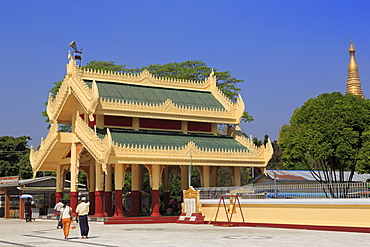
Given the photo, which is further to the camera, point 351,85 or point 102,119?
point 351,85

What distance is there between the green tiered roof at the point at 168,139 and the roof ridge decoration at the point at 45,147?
4.69 m

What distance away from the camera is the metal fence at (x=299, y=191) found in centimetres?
2683

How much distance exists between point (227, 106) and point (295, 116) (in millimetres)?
6297

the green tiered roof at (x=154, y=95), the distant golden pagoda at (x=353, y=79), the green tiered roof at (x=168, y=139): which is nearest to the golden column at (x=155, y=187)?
the green tiered roof at (x=168, y=139)

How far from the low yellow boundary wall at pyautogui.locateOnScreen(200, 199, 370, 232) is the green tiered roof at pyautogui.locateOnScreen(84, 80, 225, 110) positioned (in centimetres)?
1055

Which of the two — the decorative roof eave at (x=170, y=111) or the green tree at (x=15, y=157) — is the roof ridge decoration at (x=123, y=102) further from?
the green tree at (x=15, y=157)

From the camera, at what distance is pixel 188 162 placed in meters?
38.2

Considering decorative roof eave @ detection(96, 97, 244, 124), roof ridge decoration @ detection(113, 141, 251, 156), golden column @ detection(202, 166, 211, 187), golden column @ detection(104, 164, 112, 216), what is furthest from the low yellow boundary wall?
golden column @ detection(104, 164, 112, 216)

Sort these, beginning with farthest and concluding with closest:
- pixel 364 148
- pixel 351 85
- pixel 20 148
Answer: pixel 351 85 < pixel 20 148 < pixel 364 148

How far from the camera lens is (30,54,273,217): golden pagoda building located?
37375mm

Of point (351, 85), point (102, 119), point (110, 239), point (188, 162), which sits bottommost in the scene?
point (110, 239)

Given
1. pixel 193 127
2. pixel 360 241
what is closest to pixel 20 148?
pixel 193 127

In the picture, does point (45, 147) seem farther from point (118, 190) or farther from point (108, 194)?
point (118, 190)

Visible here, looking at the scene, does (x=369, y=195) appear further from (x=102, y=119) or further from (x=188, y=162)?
(x=102, y=119)
